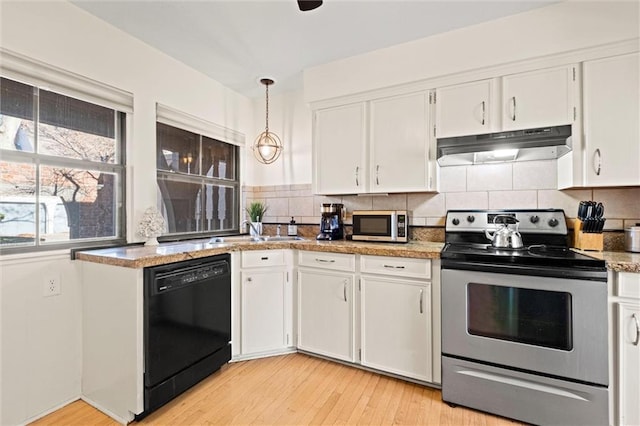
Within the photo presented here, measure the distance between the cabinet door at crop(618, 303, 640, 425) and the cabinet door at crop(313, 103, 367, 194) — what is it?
1761 millimetres

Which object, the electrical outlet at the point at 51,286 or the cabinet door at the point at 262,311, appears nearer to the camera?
the electrical outlet at the point at 51,286

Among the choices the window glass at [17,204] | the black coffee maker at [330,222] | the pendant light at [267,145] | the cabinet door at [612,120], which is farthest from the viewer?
the pendant light at [267,145]

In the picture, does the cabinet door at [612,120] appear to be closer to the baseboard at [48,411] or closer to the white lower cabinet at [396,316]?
the white lower cabinet at [396,316]

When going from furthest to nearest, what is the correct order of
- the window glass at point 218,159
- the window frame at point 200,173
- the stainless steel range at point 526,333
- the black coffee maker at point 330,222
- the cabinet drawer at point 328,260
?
the window glass at point 218,159, the black coffee maker at point 330,222, the window frame at point 200,173, the cabinet drawer at point 328,260, the stainless steel range at point 526,333

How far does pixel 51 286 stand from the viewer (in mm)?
1842

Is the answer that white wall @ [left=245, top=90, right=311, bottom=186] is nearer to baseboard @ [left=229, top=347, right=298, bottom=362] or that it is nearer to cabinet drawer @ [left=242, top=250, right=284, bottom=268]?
cabinet drawer @ [left=242, top=250, right=284, bottom=268]

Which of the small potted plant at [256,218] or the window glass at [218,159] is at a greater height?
the window glass at [218,159]

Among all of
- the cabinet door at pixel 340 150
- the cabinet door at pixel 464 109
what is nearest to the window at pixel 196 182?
the cabinet door at pixel 340 150

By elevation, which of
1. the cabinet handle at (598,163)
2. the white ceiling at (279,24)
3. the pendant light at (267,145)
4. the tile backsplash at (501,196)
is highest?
the white ceiling at (279,24)

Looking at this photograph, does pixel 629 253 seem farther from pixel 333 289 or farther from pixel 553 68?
pixel 333 289

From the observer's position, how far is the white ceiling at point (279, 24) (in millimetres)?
1969

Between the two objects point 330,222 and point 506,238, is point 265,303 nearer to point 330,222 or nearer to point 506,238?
point 330,222

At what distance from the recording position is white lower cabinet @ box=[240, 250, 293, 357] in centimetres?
244

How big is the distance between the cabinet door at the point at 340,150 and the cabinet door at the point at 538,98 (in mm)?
1058
